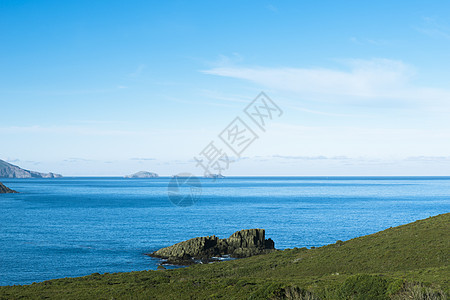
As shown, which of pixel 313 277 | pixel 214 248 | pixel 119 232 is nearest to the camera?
pixel 313 277

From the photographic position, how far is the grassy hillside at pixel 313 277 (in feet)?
86.1

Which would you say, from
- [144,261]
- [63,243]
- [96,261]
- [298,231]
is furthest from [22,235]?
[298,231]

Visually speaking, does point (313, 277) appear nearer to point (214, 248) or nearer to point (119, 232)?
point (214, 248)

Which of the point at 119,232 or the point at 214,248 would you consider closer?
the point at 214,248

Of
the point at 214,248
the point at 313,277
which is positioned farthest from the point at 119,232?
the point at 313,277

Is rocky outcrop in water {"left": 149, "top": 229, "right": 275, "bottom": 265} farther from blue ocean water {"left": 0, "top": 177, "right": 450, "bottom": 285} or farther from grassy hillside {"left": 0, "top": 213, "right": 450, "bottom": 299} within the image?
grassy hillside {"left": 0, "top": 213, "right": 450, "bottom": 299}

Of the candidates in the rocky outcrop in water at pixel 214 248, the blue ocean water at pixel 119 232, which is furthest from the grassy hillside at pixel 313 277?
the blue ocean water at pixel 119 232

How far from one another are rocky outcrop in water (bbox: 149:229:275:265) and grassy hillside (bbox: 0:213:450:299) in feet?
37.1

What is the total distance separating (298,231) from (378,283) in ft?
230

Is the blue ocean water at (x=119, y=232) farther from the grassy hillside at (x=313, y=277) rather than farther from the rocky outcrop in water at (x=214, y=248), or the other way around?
the grassy hillside at (x=313, y=277)

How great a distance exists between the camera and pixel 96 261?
214ft

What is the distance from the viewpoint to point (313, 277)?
41406 mm

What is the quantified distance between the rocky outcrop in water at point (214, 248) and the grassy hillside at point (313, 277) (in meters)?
11.3

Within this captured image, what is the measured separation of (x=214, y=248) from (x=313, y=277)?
103 ft
